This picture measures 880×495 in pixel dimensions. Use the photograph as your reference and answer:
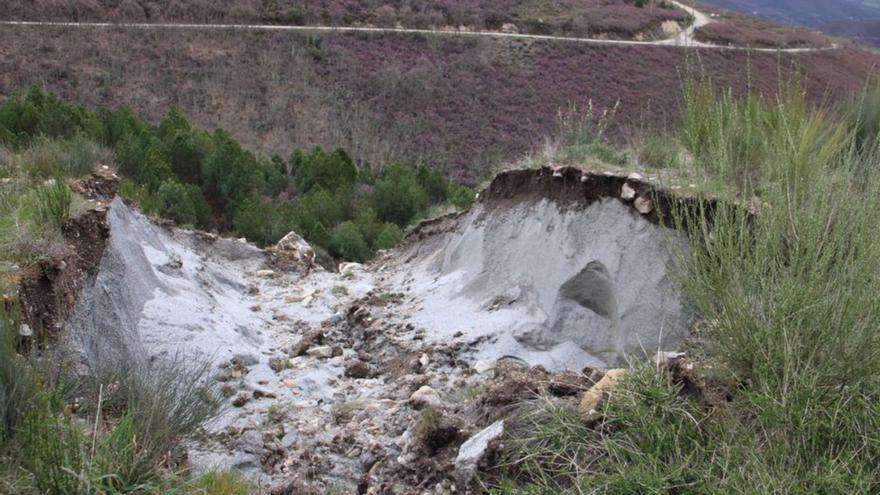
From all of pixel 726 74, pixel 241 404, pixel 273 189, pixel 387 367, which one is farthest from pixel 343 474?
pixel 726 74

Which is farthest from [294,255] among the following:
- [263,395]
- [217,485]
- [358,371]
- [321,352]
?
[217,485]

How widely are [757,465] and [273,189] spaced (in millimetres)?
15986

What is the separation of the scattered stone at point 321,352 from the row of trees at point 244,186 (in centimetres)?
593

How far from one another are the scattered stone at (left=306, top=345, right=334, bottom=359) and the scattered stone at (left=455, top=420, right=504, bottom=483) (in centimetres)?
298

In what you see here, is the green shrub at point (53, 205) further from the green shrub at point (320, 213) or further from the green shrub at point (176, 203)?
the green shrub at point (320, 213)

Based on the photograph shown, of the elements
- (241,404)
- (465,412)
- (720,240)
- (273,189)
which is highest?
(720,240)

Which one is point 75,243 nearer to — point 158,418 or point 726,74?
point 158,418

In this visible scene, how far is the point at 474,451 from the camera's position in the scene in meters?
3.60

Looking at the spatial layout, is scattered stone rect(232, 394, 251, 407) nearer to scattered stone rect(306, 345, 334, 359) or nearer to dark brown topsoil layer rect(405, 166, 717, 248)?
scattered stone rect(306, 345, 334, 359)

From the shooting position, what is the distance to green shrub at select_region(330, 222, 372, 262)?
13.0 meters

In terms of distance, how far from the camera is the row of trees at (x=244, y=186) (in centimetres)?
1326

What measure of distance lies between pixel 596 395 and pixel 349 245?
32.0 ft

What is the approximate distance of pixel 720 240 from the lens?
3.76m

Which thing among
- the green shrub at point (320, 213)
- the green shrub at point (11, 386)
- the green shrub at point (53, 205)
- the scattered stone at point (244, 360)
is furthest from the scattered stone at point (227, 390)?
the green shrub at point (320, 213)
